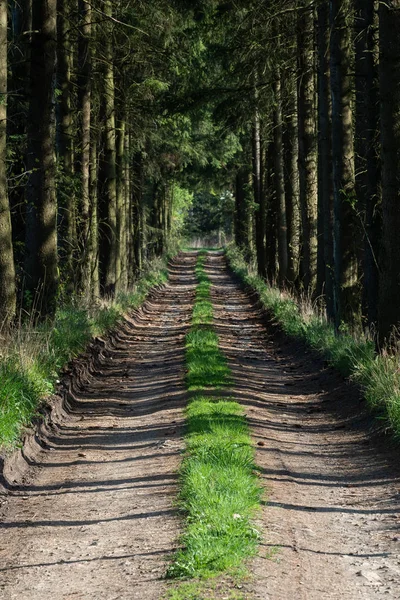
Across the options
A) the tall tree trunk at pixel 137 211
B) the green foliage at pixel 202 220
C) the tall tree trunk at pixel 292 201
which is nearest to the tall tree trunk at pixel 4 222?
the tall tree trunk at pixel 292 201

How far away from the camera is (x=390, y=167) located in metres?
11.8

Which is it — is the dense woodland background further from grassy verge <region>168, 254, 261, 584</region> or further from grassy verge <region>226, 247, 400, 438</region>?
grassy verge <region>168, 254, 261, 584</region>

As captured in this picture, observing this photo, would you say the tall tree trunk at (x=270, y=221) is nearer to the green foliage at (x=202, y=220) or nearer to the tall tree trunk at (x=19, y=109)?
the tall tree trunk at (x=19, y=109)

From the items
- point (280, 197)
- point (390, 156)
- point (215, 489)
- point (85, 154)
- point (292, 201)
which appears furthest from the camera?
point (280, 197)

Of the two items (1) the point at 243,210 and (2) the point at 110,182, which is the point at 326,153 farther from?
(1) the point at 243,210

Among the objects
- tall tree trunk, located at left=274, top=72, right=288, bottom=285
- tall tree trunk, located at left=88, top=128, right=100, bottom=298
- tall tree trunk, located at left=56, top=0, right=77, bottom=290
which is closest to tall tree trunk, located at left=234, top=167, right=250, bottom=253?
tall tree trunk, located at left=274, top=72, right=288, bottom=285

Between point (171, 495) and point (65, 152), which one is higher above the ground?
point (65, 152)

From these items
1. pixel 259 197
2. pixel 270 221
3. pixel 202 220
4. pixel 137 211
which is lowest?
pixel 202 220

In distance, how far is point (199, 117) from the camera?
2508cm

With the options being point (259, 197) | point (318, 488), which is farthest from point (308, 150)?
point (318, 488)

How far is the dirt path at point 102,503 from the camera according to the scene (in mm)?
5562

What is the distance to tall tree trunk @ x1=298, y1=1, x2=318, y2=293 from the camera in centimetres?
2067

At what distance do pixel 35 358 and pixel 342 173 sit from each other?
7376mm

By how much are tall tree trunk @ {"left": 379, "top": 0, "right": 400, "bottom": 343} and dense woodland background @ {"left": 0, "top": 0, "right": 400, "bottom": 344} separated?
0.02m
